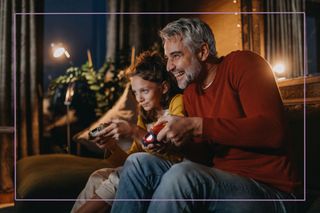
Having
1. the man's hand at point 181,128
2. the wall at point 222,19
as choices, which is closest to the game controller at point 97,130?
the man's hand at point 181,128

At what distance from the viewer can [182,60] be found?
1.01 metres

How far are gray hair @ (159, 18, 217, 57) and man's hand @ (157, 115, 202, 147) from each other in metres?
0.26

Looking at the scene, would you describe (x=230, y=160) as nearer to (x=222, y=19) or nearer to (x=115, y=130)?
(x=115, y=130)

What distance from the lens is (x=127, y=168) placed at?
85 cm

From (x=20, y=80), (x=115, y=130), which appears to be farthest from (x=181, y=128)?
(x=20, y=80)

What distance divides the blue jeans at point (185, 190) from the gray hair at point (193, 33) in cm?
34

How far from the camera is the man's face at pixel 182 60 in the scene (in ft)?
3.27

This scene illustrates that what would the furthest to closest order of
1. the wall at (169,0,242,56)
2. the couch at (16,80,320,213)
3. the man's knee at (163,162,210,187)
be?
the wall at (169,0,242,56), the couch at (16,80,320,213), the man's knee at (163,162,210,187)

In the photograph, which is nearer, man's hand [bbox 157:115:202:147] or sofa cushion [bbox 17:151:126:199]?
man's hand [bbox 157:115:202:147]

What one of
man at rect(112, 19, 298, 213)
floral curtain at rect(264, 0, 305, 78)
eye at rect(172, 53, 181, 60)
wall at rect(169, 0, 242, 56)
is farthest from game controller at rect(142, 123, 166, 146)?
floral curtain at rect(264, 0, 305, 78)

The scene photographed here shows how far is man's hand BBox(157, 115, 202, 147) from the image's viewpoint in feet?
2.67

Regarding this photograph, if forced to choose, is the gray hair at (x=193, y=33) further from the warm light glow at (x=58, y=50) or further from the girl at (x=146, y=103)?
the warm light glow at (x=58, y=50)

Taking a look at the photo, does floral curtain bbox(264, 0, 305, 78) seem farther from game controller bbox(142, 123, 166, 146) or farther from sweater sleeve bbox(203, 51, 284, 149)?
game controller bbox(142, 123, 166, 146)

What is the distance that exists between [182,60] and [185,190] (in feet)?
1.31
